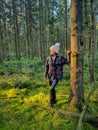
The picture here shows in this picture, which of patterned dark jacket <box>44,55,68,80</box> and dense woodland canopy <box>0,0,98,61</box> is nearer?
patterned dark jacket <box>44,55,68,80</box>

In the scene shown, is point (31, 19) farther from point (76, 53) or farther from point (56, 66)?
point (76, 53)

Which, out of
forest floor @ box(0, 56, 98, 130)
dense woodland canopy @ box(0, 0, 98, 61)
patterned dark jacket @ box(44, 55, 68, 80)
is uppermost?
dense woodland canopy @ box(0, 0, 98, 61)

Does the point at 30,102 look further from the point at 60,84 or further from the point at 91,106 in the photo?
the point at 60,84

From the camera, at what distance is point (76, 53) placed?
19.5ft

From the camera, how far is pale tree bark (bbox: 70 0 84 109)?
5.92m

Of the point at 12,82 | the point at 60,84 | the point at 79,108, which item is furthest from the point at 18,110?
the point at 60,84

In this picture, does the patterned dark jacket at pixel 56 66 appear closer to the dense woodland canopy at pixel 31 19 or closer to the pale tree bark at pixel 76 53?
the pale tree bark at pixel 76 53

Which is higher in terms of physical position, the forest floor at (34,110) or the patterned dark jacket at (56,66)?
the patterned dark jacket at (56,66)

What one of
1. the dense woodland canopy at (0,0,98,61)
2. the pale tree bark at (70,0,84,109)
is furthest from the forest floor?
the dense woodland canopy at (0,0,98,61)

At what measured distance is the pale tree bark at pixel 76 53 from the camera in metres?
5.92

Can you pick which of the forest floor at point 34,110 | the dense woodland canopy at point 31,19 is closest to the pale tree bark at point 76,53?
the forest floor at point 34,110

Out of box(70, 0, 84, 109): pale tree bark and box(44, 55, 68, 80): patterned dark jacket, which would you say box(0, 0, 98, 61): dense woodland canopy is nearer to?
box(44, 55, 68, 80): patterned dark jacket

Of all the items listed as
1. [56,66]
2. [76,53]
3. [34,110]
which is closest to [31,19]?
[56,66]

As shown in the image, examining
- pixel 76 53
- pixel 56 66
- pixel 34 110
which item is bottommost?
pixel 34 110
